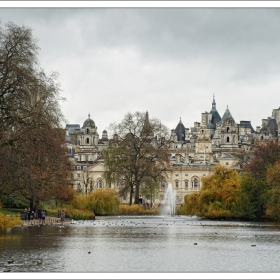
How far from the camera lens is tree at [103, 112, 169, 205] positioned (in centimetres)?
6731

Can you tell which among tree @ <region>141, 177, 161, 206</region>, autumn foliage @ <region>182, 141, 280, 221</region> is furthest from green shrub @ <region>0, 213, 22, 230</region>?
tree @ <region>141, 177, 161, 206</region>

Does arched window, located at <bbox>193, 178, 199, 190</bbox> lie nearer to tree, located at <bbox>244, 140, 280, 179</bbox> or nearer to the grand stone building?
the grand stone building

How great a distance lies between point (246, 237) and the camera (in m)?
31.4

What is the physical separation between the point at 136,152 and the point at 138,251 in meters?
43.9

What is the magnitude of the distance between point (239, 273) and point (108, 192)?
3906 cm

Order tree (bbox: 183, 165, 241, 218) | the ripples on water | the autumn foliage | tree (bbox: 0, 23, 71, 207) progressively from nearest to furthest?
the ripples on water
tree (bbox: 0, 23, 71, 207)
the autumn foliage
tree (bbox: 183, 165, 241, 218)

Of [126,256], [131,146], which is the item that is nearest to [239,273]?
[126,256]

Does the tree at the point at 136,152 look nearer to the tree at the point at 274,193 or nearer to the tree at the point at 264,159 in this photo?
the tree at the point at 264,159

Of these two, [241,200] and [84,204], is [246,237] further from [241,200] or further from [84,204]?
[84,204]

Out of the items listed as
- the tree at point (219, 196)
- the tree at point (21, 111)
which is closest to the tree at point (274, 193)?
the tree at point (219, 196)

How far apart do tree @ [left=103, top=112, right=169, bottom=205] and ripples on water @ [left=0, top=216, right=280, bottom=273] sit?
33.2 m

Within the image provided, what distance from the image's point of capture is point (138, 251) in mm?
24422

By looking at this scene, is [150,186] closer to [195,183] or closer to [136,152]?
[136,152]

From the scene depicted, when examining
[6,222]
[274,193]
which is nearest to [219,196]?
[274,193]
